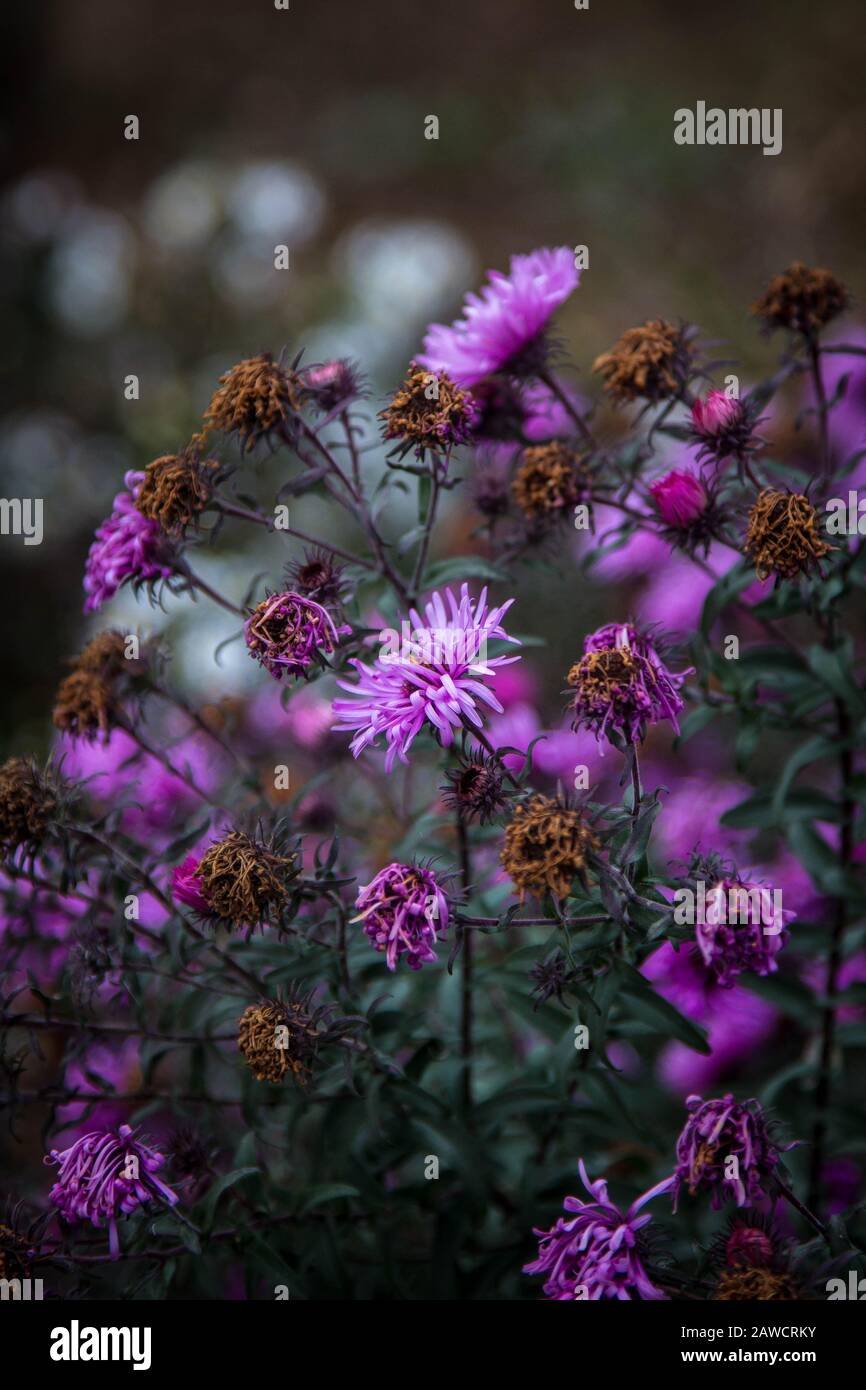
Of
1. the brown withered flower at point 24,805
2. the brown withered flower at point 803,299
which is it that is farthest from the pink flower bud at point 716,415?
the brown withered flower at point 24,805

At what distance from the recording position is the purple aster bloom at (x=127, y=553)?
972 mm

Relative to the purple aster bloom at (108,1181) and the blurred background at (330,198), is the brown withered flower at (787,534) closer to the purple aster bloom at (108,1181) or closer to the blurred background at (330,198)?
the purple aster bloom at (108,1181)

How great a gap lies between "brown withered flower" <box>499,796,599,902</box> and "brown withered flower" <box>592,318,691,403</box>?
1.39 ft

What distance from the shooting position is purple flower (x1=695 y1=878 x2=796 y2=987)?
776mm

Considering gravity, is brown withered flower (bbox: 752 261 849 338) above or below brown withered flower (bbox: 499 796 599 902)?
above

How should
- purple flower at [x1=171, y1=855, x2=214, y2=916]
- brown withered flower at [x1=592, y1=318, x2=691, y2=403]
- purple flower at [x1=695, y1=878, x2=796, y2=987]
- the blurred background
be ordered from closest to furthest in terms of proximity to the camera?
purple flower at [x1=695, y1=878, x2=796, y2=987] < purple flower at [x1=171, y1=855, x2=214, y2=916] < brown withered flower at [x1=592, y1=318, x2=691, y2=403] < the blurred background

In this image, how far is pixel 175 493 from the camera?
92 centimetres

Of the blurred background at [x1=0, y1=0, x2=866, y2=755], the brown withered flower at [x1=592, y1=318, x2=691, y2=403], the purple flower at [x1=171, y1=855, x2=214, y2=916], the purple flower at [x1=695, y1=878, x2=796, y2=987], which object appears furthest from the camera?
the blurred background at [x1=0, y1=0, x2=866, y2=755]

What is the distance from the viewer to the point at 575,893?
0.87 m

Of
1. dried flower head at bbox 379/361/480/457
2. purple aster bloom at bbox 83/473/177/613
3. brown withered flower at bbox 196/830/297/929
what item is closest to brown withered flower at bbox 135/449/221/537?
purple aster bloom at bbox 83/473/177/613

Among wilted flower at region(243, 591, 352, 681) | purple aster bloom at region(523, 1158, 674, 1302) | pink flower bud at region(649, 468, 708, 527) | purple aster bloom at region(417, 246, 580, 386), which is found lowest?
purple aster bloom at region(523, 1158, 674, 1302)

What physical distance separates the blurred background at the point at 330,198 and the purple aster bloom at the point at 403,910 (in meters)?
0.79

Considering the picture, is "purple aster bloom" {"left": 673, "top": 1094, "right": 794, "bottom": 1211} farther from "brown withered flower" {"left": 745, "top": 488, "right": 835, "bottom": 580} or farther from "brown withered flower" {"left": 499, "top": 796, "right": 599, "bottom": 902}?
"brown withered flower" {"left": 745, "top": 488, "right": 835, "bottom": 580}

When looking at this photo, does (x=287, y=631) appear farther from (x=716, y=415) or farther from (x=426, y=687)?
(x=716, y=415)
